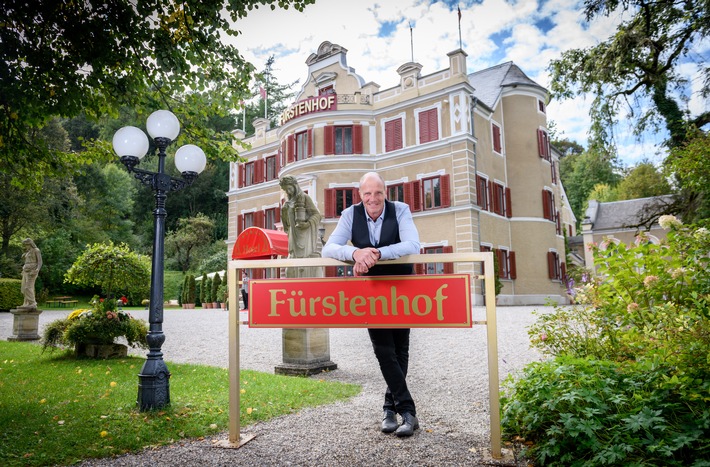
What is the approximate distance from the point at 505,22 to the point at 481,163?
13865 mm

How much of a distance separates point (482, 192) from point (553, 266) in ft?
18.3

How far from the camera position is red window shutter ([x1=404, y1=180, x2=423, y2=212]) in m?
22.0

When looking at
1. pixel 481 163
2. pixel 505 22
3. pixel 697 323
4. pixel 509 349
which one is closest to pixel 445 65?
pixel 481 163

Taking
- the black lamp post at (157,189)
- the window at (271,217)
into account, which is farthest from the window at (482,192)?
the black lamp post at (157,189)

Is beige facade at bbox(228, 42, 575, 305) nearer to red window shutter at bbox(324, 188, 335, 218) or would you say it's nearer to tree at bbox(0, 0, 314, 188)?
Result: red window shutter at bbox(324, 188, 335, 218)

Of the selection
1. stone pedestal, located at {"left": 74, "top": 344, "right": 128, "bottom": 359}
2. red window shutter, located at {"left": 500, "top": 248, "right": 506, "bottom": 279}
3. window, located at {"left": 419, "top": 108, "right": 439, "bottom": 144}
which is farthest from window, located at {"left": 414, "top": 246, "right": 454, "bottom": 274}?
stone pedestal, located at {"left": 74, "top": 344, "right": 128, "bottom": 359}

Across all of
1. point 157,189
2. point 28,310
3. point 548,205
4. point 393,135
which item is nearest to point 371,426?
point 157,189

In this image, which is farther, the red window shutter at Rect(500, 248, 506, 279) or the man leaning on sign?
the red window shutter at Rect(500, 248, 506, 279)

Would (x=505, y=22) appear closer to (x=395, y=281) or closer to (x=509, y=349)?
(x=509, y=349)

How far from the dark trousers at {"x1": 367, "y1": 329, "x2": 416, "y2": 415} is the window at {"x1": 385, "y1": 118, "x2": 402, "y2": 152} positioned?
20.1m

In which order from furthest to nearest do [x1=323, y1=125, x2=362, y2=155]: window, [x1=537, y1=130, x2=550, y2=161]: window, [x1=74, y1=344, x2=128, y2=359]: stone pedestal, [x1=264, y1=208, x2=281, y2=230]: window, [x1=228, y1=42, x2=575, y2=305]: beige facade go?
[x1=264, y1=208, x2=281, y2=230]: window < [x1=537, y1=130, x2=550, y2=161]: window < [x1=323, y1=125, x2=362, y2=155]: window < [x1=228, y1=42, x2=575, y2=305]: beige facade < [x1=74, y1=344, x2=128, y2=359]: stone pedestal

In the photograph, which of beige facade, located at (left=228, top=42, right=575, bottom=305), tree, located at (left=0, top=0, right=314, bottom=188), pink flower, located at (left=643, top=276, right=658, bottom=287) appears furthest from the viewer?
beige facade, located at (left=228, top=42, right=575, bottom=305)

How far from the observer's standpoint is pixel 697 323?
293cm

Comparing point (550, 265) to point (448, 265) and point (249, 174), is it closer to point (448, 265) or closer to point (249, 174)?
point (448, 265)
